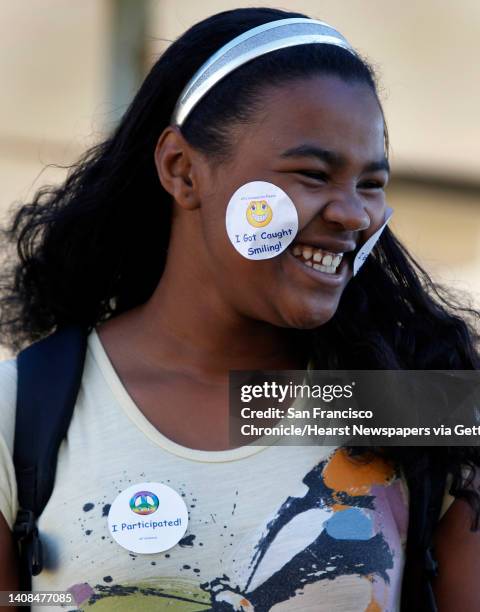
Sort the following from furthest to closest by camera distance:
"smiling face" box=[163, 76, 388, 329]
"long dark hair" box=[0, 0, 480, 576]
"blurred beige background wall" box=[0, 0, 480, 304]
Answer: "blurred beige background wall" box=[0, 0, 480, 304], "long dark hair" box=[0, 0, 480, 576], "smiling face" box=[163, 76, 388, 329]

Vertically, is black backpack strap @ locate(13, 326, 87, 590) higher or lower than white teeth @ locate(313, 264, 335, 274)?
lower

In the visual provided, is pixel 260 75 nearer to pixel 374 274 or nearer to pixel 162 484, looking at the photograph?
pixel 374 274

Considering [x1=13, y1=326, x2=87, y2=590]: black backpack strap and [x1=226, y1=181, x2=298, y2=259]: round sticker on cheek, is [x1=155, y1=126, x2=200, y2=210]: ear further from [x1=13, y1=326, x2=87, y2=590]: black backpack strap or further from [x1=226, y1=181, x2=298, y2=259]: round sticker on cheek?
[x1=13, y1=326, x2=87, y2=590]: black backpack strap

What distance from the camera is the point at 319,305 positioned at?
2.53 meters

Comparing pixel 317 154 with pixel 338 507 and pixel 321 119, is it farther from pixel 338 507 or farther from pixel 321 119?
pixel 338 507

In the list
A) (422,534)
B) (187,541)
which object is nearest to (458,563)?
(422,534)

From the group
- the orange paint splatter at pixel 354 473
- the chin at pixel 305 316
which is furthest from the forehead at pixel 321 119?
the orange paint splatter at pixel 354 473

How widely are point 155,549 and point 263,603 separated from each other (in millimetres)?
259

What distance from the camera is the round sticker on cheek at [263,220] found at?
2.51m

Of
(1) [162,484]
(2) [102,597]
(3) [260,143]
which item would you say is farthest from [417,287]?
(2) [102,597]

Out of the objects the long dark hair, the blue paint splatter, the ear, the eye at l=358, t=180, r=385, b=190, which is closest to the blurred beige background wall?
the long dark hair

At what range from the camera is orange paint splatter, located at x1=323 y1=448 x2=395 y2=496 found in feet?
8.31

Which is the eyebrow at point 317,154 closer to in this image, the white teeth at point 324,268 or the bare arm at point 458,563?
the white teeth at point 324,268

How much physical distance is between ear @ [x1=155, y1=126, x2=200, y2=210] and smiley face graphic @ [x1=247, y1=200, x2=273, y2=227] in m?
0.20
